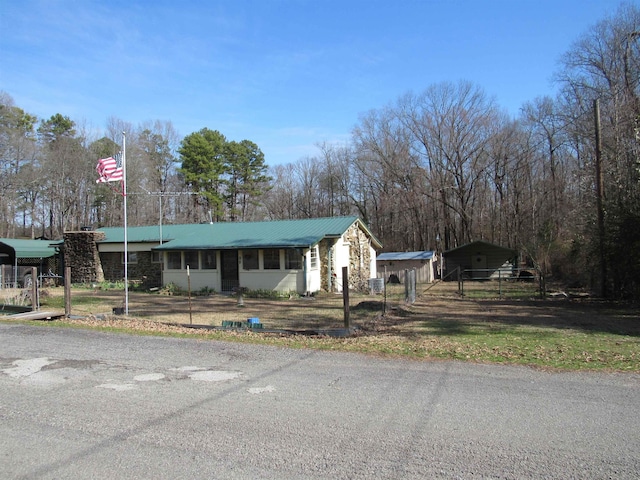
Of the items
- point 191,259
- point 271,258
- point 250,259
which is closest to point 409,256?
point 271,258

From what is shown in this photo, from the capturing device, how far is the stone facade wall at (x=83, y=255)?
2694 centimetres

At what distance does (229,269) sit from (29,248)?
14581 millimetres

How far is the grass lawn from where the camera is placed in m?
7.98

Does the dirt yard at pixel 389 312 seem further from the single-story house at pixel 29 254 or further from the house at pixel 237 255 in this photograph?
the single-story house at pixel 29 254

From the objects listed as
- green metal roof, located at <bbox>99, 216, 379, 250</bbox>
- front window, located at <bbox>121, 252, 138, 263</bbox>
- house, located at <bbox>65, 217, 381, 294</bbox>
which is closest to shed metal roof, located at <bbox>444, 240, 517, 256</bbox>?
house, located at <bbox>65, 217, 381, 294</bbox>

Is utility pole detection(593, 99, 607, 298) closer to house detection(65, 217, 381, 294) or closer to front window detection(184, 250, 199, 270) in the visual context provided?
house detection(65, 217, 381, 294)

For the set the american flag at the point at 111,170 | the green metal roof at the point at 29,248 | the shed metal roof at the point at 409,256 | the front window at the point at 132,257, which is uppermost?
the american flag at the point at 111,170

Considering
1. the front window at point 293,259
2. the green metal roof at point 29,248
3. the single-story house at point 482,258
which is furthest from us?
the single-story house at point 482,258

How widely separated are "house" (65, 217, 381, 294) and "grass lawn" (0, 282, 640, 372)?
83.4 inches

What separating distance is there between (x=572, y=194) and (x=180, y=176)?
3607 cm

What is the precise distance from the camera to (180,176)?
47.8 m

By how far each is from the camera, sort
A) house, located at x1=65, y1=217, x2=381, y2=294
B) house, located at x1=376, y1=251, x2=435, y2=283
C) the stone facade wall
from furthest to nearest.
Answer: house, located at x1=376, y1=251, x2=435, y2=283
the stone facade wall
house, located at x1=65, y1=217, x2=381, y2=294

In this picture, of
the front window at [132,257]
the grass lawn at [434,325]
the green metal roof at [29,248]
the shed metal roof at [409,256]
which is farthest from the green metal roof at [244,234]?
the shed metal roof at [409,256]

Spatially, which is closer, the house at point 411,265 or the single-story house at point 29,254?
the single-story house at point 29,254
